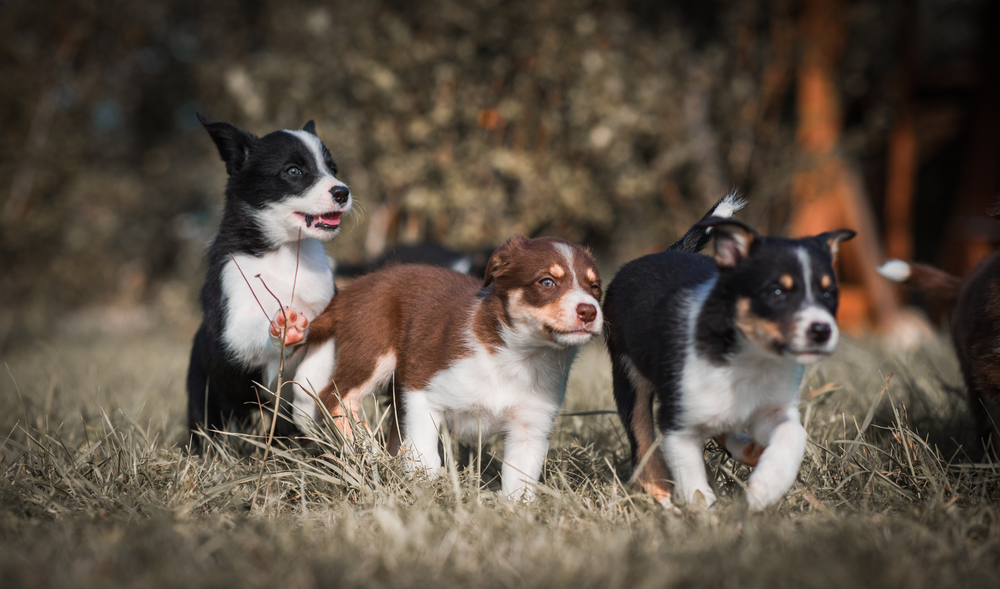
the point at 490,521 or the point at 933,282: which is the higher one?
the point at 933,282

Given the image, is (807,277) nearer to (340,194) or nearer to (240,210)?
(340,194)

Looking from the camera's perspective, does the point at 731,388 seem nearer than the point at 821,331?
No

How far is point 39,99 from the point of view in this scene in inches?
322

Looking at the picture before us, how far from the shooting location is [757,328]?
235 centimetres

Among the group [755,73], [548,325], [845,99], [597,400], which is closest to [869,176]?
[845,99]

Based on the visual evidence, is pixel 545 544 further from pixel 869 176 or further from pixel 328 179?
pixel 869 176

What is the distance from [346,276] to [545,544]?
3.40 meters

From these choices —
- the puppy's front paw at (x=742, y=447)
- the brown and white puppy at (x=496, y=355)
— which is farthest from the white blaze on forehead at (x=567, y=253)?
the puppy's front paw at (x=742, y=447)

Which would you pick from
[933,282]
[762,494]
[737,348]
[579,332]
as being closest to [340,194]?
Result: [579,332]

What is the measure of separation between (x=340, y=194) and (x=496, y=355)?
3.53 feet

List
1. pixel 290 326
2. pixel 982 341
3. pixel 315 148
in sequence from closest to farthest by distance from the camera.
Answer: pixel 982 341 → pixel 290 326 → pixel 315 148

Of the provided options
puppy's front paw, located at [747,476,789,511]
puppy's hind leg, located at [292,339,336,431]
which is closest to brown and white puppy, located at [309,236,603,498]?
puppy's hind leg, located at [292,339,336,431]

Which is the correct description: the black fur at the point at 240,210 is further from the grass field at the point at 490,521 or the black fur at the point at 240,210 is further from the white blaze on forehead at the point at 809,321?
the white blaze on forehead at the point at 809,321

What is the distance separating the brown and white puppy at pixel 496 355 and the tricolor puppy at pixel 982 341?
5.45 ft
